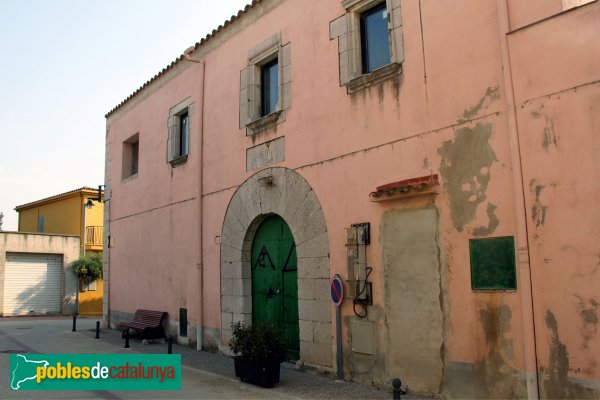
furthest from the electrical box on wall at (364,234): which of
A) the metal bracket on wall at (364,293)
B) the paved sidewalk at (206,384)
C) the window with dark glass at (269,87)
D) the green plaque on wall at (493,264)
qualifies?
the window with dark glass at (269,87)

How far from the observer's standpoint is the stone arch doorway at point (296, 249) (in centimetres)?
807

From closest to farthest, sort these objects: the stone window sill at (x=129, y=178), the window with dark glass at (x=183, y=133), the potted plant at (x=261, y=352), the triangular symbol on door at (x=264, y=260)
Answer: the potted plant at (x=261, y=352) < the triangular symbol on door at (x=264, y=260) < the window with dark glass at (x=183, y=133) < the stone window sill at (x=129, y=178)

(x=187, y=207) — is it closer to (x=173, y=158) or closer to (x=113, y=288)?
(x=173, y=158)

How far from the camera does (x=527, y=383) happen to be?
5.43 meters

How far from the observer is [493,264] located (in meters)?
5.93

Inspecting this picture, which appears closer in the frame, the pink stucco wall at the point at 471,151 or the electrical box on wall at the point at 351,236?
the pink stucco wall at the point at 471,151

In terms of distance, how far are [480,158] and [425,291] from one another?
1.75 meters

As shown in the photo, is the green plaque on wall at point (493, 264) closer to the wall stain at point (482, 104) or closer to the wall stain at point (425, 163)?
the wall stain at point (425, 163)

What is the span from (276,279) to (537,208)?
4939mm

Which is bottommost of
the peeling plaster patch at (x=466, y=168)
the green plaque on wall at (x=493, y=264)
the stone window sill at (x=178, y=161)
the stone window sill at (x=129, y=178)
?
the green plaque on wall at (x=493, y=264)

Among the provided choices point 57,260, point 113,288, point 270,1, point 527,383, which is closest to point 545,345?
point 527,383

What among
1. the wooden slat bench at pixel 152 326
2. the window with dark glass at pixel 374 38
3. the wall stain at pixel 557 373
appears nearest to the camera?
the wall stain at pixel 557 373

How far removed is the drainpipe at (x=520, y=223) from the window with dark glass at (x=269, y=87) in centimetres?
472

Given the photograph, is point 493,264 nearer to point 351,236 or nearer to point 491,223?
point 491,223
